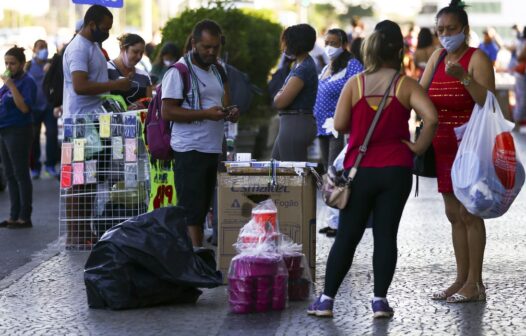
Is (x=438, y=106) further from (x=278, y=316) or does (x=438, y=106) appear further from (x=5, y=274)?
(x=5, y=274)

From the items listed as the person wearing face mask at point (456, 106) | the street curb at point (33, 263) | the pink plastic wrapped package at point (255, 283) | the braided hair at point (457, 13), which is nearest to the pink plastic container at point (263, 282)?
the pink plastic wrapped package at point (255, 283)

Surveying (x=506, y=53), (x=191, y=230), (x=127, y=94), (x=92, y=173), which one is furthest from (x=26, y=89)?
(x=506, y=53)

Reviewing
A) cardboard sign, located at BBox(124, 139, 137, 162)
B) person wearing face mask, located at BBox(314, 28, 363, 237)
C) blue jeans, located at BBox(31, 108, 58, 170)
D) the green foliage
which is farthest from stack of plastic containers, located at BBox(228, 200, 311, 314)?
blue jeans, located at BBox(31, 108, 58, 170)

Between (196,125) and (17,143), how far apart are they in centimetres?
392

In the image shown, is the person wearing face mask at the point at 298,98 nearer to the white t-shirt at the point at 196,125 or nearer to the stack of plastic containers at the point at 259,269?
the white t-shirt at the point at 196,125

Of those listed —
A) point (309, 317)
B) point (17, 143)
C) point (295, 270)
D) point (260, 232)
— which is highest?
point (17, 143)

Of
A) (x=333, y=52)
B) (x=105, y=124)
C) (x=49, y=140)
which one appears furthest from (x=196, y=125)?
(x=49, y=140)

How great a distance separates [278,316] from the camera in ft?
25.1

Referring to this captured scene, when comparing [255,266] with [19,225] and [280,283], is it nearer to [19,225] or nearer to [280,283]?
[280,283]

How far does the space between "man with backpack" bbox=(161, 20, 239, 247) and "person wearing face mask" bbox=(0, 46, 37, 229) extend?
12.2ft

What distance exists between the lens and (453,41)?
787cm

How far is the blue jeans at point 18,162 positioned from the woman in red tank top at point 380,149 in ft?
18.3

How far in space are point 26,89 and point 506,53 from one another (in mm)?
22469

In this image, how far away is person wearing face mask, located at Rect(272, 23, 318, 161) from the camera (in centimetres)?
1041
